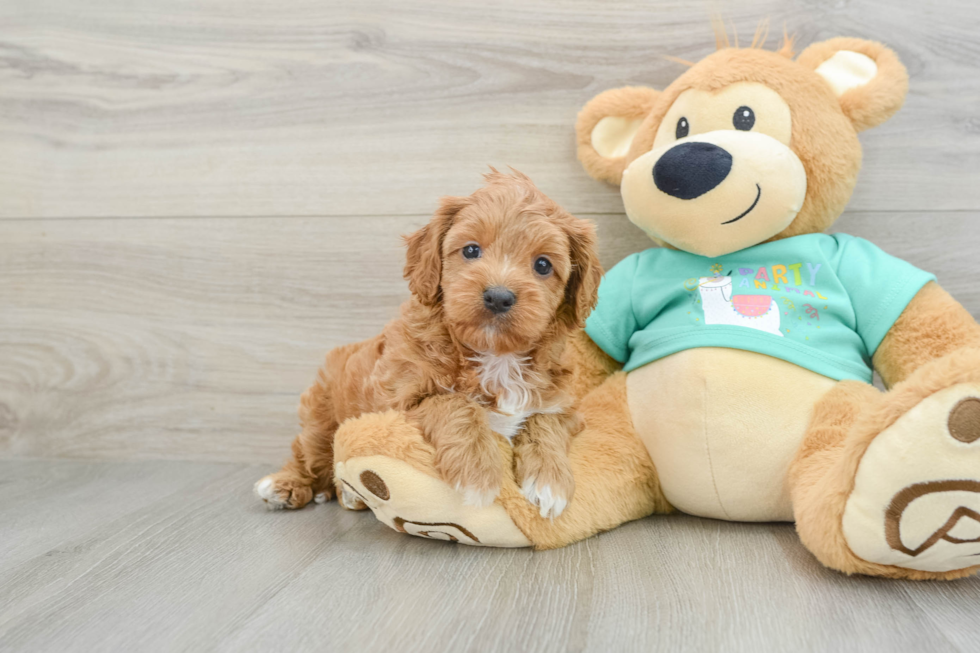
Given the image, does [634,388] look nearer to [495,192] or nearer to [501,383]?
[501,383]

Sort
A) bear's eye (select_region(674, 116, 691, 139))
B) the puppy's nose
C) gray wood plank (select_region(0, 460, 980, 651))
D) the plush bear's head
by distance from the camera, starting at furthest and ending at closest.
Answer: bear's eye (select_region(674, 116, 691, 139)), the plush bear's head, the puppy's nose, gray wood plank (select_region(0, 460, 980, 651))

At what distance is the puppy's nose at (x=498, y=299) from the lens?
109cm

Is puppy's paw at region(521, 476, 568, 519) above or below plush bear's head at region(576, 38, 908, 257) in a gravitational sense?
below

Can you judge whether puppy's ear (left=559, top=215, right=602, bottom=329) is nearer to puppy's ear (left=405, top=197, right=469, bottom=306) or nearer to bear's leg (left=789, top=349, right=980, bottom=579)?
puppy's ear (left=405, top=197, right=469, bottom=306)

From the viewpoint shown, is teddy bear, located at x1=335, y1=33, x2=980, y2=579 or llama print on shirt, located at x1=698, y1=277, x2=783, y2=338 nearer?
teddy bear, located at x1=335, y1=33, x2=980, y2=579

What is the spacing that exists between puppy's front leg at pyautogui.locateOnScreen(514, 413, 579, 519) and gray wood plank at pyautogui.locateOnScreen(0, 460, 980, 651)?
10cm

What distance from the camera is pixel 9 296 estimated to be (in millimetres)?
1979

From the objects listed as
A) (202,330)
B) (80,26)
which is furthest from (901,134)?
(80,26)

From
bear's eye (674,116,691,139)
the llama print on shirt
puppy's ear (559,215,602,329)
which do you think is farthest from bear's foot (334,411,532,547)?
bear's eye (674,116,691,139)

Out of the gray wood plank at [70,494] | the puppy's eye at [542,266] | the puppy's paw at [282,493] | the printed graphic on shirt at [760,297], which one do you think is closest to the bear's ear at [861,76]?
the printed graphic on shirt at [760,297]

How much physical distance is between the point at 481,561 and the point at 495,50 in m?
1.23

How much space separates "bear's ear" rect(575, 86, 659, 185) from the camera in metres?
1.55

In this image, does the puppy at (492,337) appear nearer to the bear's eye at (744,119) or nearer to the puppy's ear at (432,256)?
the puppy's ear at (432,256)

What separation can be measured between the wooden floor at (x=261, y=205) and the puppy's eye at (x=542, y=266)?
50 cm
